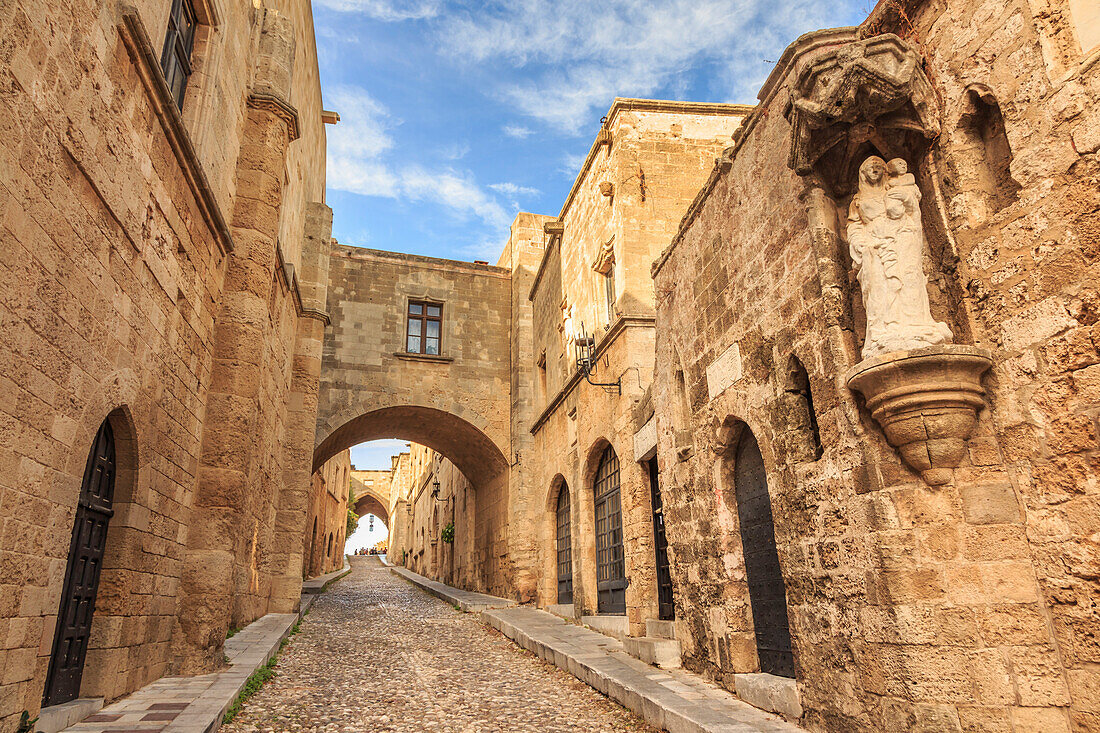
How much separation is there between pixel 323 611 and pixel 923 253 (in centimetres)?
1210

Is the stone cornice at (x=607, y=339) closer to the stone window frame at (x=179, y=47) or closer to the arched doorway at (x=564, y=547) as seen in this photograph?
the arched doorway at (x=564, y=547)

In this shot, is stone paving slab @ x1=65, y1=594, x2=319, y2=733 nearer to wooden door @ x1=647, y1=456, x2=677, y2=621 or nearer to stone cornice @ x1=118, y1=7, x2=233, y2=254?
stone cornice @ x1=118, y1=7, x2=233, y2=254

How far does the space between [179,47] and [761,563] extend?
6349mm

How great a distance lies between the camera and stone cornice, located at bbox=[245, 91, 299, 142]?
7.54 metres

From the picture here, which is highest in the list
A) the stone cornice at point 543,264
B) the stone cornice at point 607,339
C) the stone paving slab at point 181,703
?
the stone cornice at point 543,264

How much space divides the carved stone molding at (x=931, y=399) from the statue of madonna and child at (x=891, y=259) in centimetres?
11

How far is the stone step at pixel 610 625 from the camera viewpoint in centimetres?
787

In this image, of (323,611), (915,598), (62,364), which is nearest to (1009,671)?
(915,598)

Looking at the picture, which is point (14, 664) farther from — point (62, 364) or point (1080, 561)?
point (1080, 561)

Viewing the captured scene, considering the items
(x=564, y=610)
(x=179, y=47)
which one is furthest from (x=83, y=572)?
(x=564, y=610)

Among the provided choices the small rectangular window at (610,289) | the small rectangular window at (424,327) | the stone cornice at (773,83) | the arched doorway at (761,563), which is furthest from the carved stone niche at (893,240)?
the small rectangular window at (424,327)

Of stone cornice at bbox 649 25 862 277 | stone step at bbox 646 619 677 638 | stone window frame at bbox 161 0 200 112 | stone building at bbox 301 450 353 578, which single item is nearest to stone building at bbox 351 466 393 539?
stone building at bbox 301 450 353 578

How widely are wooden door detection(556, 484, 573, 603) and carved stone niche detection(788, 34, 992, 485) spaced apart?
8.31m

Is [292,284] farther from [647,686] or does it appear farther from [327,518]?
[327,518]
